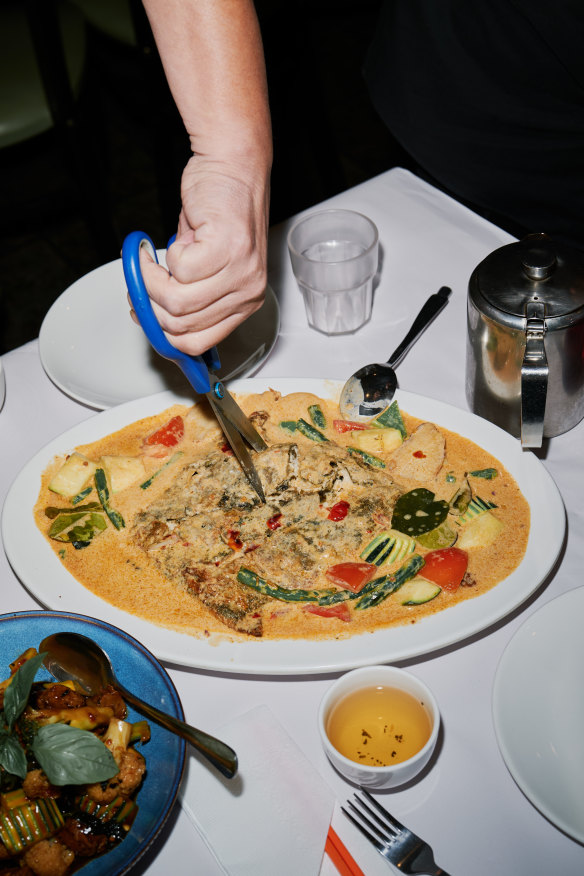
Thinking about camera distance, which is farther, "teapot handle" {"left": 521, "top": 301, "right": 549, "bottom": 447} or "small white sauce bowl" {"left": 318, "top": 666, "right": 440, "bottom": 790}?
"teapot handle" {"left": 521, "top": 301, "right": 549, "bottom": 447}

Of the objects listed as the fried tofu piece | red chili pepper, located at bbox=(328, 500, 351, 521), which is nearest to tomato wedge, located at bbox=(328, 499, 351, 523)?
red chili pepper, located at bbox=(328, 500, 351, 521)

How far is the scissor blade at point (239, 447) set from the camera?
4.29 ft

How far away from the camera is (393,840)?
97cm

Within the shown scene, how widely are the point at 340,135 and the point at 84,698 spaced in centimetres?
376

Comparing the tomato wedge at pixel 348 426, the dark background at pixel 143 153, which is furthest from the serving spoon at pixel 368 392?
the dark background at pixel 143 153

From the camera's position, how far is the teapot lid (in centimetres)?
120

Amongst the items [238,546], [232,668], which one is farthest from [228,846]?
[238,546]

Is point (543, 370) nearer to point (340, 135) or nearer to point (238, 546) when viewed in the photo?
point (238, 546)

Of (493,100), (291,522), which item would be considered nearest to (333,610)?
(291,522)

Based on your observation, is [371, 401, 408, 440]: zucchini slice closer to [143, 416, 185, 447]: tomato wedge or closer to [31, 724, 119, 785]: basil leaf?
[143, 416, 185, 447]: tomato wedge

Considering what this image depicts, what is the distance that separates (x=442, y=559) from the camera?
1.18 meters

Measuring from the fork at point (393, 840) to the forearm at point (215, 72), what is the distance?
1033 millimetres

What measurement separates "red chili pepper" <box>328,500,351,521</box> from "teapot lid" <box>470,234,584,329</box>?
0.37 meters

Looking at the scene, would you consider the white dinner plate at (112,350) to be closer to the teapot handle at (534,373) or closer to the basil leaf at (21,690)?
the teapot handle at (534,373)
